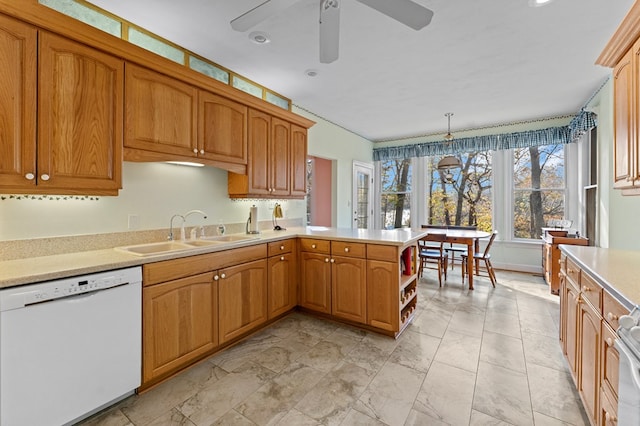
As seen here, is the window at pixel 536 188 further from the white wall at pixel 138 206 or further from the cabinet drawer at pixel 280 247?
the white wall at pixel 138 206

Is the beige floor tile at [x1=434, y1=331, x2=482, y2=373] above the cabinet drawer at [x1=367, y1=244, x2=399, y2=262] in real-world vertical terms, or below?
below

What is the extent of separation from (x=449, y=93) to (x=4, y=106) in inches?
159

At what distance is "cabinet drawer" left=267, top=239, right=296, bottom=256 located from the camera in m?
2.85

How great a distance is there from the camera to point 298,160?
364 centimetres

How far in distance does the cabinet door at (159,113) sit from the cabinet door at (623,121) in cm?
298

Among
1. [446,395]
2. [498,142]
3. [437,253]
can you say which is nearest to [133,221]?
[446,395]

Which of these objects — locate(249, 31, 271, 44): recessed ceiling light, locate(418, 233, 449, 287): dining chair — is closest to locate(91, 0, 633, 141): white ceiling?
locate(249, 31, 271, 44): recessed ceiling light

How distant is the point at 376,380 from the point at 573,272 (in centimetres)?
151

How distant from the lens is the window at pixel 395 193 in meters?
6.20

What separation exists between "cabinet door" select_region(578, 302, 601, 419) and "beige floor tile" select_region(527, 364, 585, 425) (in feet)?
0.47

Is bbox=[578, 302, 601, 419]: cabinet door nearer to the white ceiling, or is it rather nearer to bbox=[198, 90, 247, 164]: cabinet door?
the white ceiling

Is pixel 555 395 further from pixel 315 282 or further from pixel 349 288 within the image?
pixel 315 282

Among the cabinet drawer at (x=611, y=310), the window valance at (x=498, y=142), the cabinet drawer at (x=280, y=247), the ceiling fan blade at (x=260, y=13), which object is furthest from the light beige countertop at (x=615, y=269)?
the window valance at (x=498, y=142)

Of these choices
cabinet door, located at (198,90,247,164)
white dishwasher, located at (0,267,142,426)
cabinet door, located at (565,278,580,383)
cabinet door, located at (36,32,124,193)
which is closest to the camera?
white dishwasher, located at (0,267,142,426)
